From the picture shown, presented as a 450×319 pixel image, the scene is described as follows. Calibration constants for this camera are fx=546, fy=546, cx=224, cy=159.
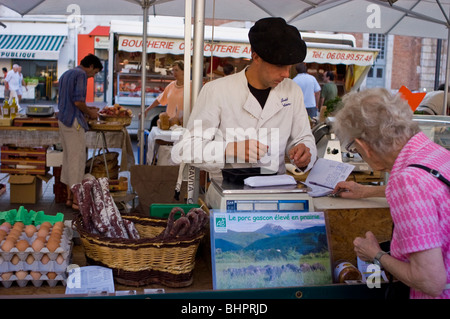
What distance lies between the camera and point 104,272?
7.01 ft

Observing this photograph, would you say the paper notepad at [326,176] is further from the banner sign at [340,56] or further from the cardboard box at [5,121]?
the banner sign at [340,56]

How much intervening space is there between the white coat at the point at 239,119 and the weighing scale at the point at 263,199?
43 centimetres

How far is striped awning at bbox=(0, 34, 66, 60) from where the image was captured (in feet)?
66.5

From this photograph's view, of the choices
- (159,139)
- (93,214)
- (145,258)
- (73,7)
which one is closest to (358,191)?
(145,258)

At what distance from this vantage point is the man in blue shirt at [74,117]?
6367 millimetres

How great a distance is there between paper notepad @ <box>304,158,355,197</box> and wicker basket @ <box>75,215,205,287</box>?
70cm

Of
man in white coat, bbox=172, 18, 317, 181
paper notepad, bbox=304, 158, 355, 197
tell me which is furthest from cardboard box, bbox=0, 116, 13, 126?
paper notepad, bbox=304, 158, 355, 197

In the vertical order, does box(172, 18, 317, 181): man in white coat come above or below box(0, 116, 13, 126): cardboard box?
above

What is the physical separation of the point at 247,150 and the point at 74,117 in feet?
14.2

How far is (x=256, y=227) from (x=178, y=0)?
243 inches

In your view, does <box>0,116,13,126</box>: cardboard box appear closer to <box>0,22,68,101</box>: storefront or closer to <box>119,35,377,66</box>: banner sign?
<box>119,35,377,66</box>: banner sign

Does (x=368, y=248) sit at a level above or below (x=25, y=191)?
above

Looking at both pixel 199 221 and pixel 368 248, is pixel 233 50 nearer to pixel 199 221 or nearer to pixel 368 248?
pixel 199 221

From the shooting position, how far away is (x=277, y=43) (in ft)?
8.52
